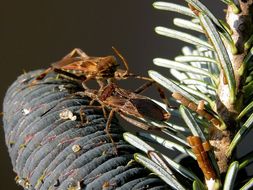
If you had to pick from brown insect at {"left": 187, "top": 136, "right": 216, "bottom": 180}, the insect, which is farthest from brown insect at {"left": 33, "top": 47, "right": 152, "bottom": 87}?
brown insect at {"left": 187, "top": 136, "right": 216, "bottom": 180}

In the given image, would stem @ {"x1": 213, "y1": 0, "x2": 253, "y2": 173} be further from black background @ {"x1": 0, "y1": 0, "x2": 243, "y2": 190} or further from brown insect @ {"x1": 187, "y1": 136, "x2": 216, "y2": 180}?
black background @ {"x1": 0, "y1": 0, "x2": 243, "y2": 190}

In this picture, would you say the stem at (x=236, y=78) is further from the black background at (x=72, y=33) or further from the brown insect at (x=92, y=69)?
the black background at (x=72, y=33)

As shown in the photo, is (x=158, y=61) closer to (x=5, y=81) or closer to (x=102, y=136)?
(x=102, y=136)

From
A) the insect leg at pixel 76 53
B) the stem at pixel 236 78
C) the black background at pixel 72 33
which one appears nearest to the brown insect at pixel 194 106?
the stem at pixel 236 78

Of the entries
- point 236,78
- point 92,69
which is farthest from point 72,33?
point 236,78

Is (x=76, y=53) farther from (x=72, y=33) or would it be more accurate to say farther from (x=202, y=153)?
(x=72, y=33)

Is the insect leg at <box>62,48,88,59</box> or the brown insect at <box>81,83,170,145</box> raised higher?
the insect leg at <box>62,48,88,59</box>

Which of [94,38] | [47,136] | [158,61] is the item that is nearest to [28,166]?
[47,136]
